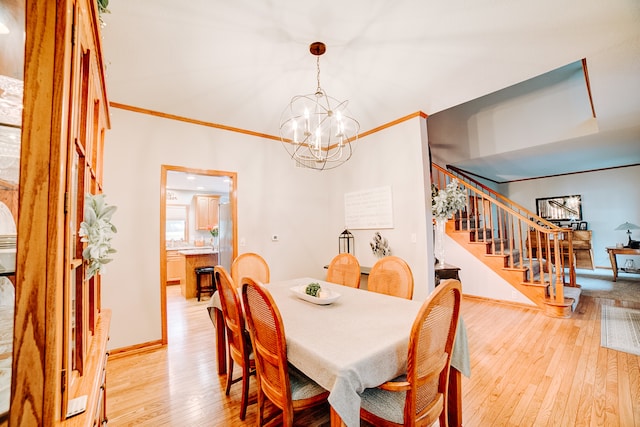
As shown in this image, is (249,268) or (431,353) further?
(249,268)

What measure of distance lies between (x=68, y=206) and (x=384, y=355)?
131 cm

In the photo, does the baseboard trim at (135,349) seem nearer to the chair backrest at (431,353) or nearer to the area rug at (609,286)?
A: the chair backrest at (431,353)

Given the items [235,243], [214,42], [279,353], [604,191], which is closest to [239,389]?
[279,353]

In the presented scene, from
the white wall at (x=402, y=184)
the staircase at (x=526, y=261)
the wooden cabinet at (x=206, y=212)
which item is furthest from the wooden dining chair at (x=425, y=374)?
the wooden cabinet at (x=206, y=212)

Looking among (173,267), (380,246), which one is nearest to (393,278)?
(380,246)

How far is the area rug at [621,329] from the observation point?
2.75m

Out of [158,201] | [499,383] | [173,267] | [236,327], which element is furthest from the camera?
[173,267]

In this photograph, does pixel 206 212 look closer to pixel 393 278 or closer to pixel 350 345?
pixel 393 278

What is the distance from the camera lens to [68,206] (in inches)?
28.9

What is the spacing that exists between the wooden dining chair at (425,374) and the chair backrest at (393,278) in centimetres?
83

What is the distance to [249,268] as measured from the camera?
115 inches

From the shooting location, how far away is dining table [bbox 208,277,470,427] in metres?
1.12

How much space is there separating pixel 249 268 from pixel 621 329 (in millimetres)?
4433

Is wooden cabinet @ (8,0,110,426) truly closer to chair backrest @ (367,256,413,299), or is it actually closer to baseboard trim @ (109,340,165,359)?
chair backrest @ (367,256,413,299)
